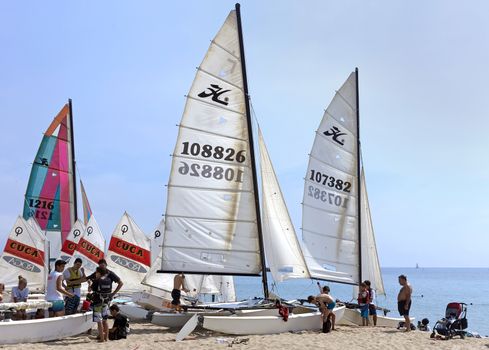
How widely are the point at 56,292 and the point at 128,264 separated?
8.73 m

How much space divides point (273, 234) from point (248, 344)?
4.00 metres

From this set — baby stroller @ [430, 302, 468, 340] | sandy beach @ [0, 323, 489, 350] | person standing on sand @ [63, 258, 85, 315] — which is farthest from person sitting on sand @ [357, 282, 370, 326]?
person standing on sand @ [63, 258, 85, 315]

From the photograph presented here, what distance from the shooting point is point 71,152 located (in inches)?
1010

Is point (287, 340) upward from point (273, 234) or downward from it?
downward

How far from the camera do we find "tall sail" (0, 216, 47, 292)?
821 inches

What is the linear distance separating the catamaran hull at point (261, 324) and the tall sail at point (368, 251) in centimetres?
554

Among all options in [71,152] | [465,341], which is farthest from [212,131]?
[71,152]

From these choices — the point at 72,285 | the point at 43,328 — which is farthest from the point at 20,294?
the point at 43,328

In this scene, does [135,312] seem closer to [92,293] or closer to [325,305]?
[92,293]

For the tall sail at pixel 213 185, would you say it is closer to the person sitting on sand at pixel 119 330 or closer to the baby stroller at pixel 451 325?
the person sitting on sand at pixel 119 330

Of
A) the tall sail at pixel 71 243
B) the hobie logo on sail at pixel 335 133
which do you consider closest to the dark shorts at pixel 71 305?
→ the tall sail at pixel 71 243

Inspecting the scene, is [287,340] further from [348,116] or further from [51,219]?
[51,219]

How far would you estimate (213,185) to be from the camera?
1605 cm

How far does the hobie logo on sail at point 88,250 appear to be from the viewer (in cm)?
2225
